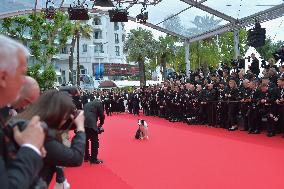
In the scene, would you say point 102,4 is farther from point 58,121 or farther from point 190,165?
point 58,121

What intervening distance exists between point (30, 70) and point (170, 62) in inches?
921

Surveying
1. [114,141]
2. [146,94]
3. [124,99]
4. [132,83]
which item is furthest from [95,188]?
[132,83]

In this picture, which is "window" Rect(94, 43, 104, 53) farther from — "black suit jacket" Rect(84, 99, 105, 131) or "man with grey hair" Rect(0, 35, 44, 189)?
"man with grey hair" Rect(0, 35, 44, 189)

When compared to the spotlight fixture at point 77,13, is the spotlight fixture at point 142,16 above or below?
above

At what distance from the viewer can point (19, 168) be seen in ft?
5.39

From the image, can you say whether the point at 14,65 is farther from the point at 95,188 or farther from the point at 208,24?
the point at 208,24

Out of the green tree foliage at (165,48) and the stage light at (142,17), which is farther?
the green tree foliage at (165,48)

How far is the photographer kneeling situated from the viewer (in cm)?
245

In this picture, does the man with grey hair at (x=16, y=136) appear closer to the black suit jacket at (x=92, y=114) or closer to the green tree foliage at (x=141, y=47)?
the black suit jacket at (x=92, y=114)

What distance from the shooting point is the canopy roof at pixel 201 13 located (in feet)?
50.8

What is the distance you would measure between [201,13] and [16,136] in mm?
17690

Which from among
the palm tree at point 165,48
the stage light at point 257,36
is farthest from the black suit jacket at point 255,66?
the palm tree at point 165,48

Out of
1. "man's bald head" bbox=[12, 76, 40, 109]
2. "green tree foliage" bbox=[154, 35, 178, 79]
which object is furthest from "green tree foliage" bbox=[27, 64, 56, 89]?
"man's bald head" bbox=[12, 76, 40, 109]

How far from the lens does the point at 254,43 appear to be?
14609mm
